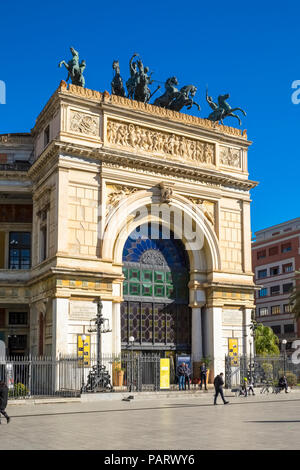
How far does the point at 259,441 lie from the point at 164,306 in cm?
2495

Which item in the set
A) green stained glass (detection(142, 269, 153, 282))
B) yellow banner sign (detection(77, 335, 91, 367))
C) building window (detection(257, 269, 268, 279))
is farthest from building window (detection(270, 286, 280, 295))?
yellow banner sign (detection(77, 335, 91, 367))

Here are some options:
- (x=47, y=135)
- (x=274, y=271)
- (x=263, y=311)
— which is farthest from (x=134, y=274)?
(x=263, y=311)

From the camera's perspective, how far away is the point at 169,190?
1433 inches

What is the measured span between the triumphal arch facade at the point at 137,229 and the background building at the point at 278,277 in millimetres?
30925

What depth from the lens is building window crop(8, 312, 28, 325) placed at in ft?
125

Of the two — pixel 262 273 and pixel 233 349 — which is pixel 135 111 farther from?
pixel 262 273

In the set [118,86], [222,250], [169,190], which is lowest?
[222,250]

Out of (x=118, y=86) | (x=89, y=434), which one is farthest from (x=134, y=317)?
(x=89, y=434)

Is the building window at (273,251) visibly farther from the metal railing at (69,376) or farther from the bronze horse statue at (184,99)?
the metal railing at (69,376)

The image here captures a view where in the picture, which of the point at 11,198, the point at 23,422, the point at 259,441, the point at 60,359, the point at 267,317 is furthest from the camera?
the point at 267,317

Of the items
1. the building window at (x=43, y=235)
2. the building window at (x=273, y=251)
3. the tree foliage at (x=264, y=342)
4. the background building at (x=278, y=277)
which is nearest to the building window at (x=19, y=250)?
the building window at (x=43, y=235)

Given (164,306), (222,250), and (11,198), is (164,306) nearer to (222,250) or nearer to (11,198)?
(222,250)

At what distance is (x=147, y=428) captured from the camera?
51.9 feet
